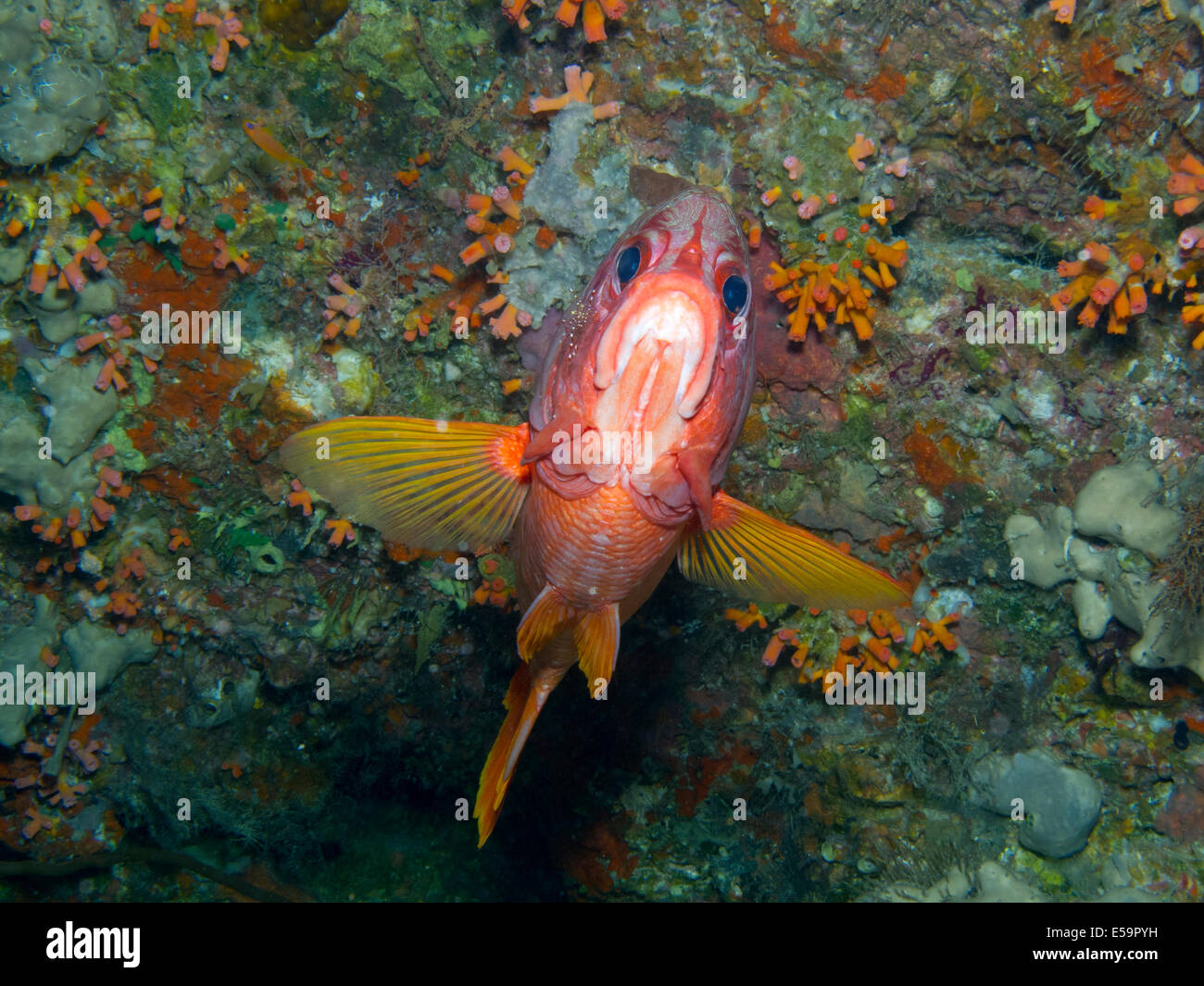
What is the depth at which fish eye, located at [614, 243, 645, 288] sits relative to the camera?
2330mm

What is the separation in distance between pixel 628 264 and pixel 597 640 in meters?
1.66

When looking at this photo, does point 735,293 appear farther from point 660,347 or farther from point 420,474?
point 420,474

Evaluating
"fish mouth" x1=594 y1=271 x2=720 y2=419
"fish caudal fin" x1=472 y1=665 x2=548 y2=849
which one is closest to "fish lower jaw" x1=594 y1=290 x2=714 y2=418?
"fish mouth" x1=594 y1=271 x2=720 y2=419

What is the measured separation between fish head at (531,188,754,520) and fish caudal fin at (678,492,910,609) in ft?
1.59

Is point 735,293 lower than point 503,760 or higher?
higher

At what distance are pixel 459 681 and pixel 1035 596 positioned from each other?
15.3 ft

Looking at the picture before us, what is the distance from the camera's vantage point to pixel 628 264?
2.35 meters

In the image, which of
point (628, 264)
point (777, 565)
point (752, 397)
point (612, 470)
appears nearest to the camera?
point (628, 264)

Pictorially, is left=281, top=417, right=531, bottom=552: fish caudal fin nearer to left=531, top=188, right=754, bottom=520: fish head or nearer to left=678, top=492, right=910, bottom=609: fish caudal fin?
left=531, top=188, right=754, bottom=520: fish head

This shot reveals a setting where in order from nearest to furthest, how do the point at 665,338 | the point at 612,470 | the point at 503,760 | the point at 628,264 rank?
the point at 665,338 < the point at 628,264 < the point at 612,470 < the point at 503,760

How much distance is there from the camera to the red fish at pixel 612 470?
2.28m

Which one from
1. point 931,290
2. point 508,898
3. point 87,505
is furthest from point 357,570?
point 931,290

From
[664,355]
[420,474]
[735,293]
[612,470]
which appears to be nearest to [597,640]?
[612,470]

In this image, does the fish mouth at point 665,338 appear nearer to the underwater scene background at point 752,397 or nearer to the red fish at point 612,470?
the red fish at point 612,470
